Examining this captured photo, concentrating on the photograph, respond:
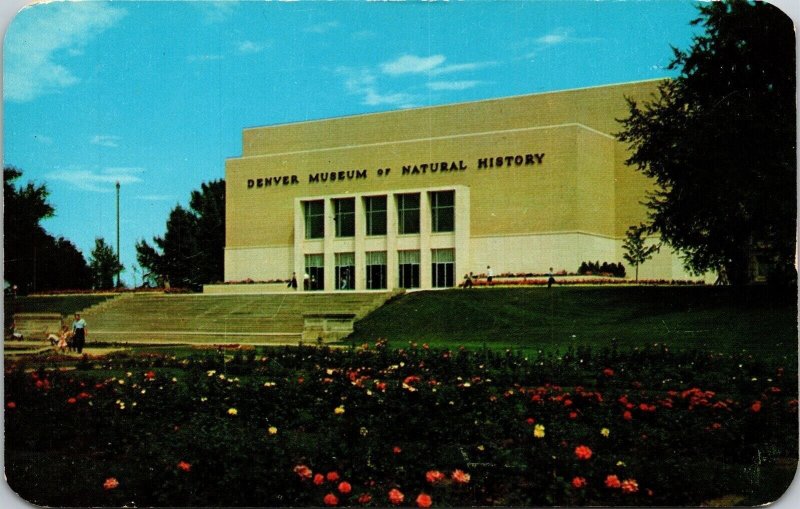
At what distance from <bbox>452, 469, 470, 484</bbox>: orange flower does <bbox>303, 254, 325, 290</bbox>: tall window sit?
41505 millimetres

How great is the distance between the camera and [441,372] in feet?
42.3

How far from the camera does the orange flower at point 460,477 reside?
785cm

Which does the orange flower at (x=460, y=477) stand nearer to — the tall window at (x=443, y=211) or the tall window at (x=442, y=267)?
the tall window at (x=442, y=267)

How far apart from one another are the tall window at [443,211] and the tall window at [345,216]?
4.84 metres

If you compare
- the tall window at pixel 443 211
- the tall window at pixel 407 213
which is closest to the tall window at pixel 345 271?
the tall window at pixel 407 213

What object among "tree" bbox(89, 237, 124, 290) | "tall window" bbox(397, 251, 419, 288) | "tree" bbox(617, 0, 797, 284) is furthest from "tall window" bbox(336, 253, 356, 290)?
"tree" bbox(89, 237, 124, 290)

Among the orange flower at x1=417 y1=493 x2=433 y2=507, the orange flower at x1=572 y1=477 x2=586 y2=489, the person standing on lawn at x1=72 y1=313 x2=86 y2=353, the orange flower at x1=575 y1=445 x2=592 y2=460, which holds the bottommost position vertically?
the orange flower at x1=417 y1=493 x2=433 y2=507

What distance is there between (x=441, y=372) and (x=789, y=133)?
6924 mm

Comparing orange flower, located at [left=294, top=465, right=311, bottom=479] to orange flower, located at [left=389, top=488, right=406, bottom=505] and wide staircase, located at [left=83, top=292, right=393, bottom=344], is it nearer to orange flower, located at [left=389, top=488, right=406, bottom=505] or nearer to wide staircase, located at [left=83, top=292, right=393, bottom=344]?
orange flower, located at [left=389, top=488, right=406, bottom=505]

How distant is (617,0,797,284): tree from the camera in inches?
553

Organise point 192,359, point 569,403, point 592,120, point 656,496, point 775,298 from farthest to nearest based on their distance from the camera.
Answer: point 592,120 < point 192,359 < point 775,298 < point 569,403 < point 656,496

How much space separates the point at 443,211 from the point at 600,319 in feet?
84.0

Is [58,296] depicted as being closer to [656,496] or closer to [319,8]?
[319,8]

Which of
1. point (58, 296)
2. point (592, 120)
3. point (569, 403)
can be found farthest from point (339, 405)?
point (592, 120)
